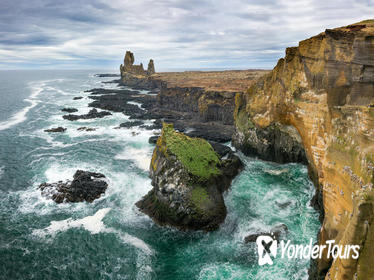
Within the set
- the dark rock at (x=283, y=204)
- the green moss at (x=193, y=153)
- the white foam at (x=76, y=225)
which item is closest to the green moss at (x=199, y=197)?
the green moss at (x=193, y=153)

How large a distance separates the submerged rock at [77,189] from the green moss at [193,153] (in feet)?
34.5

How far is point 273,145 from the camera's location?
3638cm

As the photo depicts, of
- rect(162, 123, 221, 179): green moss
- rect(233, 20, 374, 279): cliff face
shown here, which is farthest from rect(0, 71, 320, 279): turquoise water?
rect(233, 20, 374, 279): cliff face

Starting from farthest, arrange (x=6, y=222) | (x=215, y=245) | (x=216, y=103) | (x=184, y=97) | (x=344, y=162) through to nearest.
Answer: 1. (x=184, y=97)
2. (x=216, y=103)
3. (x=6, y=222)
4. (x=215, y=245)
5. (x=344, y=162)

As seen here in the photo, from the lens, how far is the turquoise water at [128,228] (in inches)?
734

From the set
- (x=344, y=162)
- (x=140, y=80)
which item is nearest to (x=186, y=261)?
(x=344, y=162)

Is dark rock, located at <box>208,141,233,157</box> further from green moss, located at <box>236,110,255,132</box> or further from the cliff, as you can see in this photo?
the cliff

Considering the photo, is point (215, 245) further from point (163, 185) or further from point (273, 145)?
point (273, 145)

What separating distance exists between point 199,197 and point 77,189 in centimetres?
1537

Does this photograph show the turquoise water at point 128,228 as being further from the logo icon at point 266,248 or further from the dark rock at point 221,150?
the dark rock at point 221,150

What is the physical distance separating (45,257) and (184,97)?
60.8 m

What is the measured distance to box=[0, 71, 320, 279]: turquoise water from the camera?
61.2 feet

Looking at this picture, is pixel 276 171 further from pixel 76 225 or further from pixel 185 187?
pixel 76 225

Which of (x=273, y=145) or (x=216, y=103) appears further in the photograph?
(x=216, y=103)
